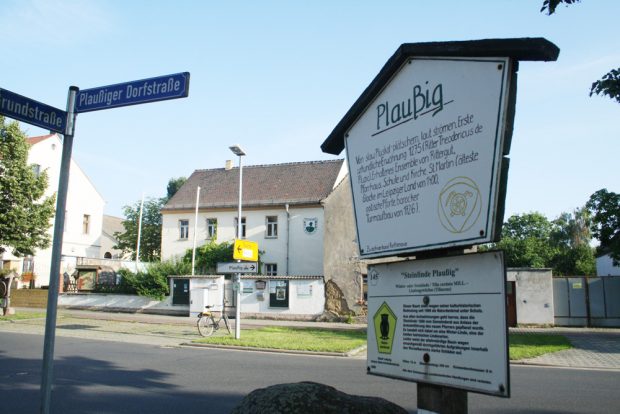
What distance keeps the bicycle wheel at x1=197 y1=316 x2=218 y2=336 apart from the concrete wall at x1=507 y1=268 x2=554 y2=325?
14.8 m

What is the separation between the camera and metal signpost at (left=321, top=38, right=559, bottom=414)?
2402 millimetres

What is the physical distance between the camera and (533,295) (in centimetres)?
2491

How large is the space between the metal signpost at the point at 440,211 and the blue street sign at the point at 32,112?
9.68 feet

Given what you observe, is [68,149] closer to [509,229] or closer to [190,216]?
[190,216]

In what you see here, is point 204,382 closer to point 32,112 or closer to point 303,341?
point 32,112

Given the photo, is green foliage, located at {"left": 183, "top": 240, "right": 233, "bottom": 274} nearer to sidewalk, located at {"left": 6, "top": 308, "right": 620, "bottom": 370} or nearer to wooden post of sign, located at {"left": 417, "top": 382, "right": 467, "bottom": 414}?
sidewalk, located at {"left": 6, "top": 308, "right": 620, "bottom": 370}

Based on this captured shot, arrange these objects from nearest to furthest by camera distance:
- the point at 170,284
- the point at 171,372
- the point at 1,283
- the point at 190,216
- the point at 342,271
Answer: the point at 171,372 → the point at 1,283 → the point at 342,271 → the point at 170,284 → the point at 190,216

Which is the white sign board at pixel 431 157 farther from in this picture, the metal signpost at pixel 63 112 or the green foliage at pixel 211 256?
the green foliage at pixel 211 256

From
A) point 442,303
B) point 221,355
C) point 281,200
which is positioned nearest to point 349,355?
point 221,355

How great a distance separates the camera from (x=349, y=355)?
46.8 ft

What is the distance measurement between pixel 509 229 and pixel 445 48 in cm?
8214

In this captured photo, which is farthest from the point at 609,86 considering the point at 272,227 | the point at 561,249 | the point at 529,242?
the point at 561,249

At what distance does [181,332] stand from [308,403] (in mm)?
18495

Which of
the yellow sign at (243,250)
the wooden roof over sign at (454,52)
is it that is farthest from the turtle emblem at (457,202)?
the yellow sign at (243,250)
